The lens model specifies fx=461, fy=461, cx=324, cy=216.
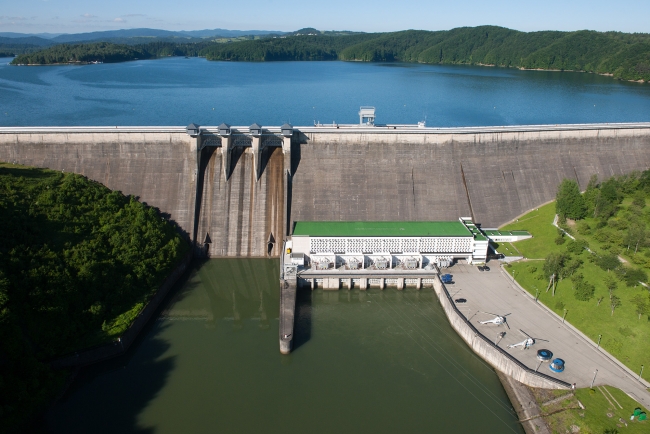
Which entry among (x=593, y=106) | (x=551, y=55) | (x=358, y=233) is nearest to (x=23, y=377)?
(x=358, y=233)

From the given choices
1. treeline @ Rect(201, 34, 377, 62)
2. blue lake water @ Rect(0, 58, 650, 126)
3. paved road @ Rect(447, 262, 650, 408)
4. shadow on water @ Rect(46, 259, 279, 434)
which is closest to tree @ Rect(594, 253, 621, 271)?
paved road @ Rect(447, 262, 650, 408)

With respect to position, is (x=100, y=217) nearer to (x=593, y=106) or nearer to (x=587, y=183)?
(x=587, y=183)

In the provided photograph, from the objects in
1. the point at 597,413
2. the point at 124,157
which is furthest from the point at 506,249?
the point at 124,157

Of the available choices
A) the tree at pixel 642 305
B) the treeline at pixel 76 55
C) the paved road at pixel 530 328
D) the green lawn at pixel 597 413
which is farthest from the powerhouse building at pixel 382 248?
the treeline at pixel 76 55

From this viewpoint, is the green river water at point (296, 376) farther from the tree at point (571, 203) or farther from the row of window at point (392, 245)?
the tree at point (571, 203)

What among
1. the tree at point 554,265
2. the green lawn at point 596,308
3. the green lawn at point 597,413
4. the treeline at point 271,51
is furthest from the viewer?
the treeline at point 271,51
